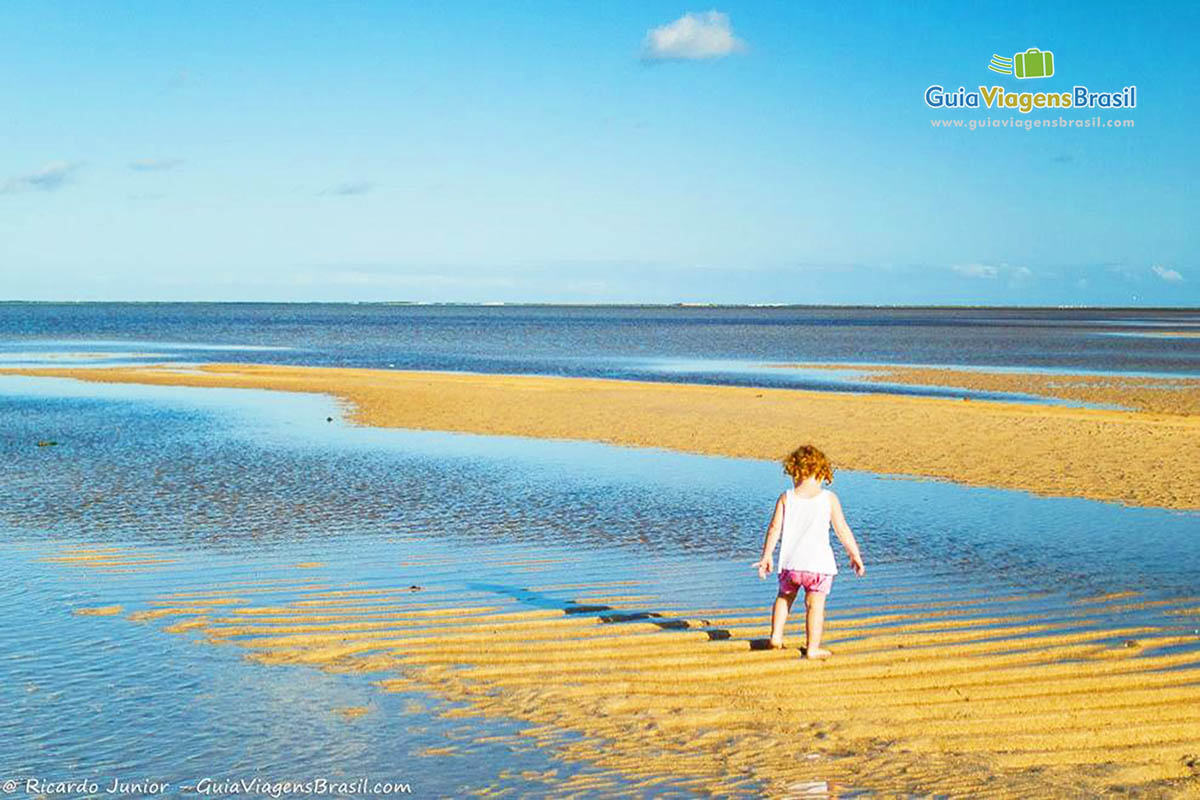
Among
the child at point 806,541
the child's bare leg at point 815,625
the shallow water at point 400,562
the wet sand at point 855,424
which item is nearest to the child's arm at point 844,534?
the child at point 806,541

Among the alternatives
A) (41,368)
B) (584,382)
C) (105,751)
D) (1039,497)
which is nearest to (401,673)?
(105,751)

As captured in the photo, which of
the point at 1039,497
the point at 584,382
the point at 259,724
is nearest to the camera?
the point at 259,724

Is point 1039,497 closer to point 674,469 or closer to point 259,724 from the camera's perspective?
point 674,469

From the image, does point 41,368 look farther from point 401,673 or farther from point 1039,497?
point 401,673

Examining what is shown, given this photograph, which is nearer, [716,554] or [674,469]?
[716,554]

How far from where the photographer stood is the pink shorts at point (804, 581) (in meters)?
8.47

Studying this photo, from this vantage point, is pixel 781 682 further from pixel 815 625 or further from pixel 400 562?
pixel 400 562

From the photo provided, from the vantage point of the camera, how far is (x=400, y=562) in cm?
1191

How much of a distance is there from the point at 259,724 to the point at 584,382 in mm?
31393

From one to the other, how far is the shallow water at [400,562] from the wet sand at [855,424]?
162cm

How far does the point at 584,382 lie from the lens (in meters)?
38.4

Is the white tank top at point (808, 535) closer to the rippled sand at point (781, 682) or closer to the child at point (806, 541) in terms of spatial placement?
the child at point (806, 541)

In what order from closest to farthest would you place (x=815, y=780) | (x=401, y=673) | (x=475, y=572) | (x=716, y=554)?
(x=815, y=780), (x=401, y=673), (x=475, y=572), (x=716, y=554)

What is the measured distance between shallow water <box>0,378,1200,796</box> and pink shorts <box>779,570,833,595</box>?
1.17 m
